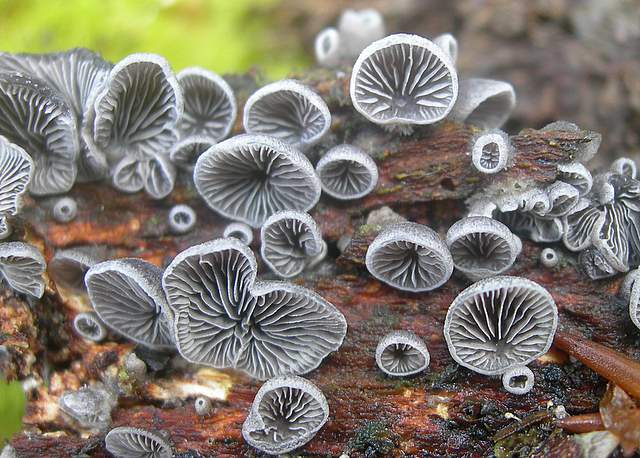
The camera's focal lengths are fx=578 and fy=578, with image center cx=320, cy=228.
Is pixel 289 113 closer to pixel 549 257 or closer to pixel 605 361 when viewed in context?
pixel 549 257

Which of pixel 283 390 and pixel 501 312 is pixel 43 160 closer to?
pixel 283 390

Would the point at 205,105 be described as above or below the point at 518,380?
above

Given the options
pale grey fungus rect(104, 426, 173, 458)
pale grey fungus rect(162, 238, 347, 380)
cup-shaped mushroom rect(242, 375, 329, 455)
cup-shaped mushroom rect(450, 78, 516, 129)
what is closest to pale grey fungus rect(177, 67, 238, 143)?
pale grey fungus rect(162, 238, 347, 380)

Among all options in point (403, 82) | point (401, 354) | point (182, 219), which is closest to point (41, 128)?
point (182, 219)

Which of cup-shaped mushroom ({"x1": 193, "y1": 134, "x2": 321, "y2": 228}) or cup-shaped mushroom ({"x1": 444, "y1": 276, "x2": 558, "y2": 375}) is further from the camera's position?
cup-shaped mushroom ({"x1": 193, "y1": 134, "x2": 321, "y2": 228})

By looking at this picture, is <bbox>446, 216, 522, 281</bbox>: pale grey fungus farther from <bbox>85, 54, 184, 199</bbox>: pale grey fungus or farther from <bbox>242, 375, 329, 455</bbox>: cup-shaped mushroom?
<bbox>85, 54, 184, 199</bbox>: pale grey fungus

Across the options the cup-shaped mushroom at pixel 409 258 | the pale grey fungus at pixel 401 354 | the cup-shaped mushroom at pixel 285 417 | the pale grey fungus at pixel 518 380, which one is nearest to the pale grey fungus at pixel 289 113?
the cup-shaped mushroom at pixel 409 258
